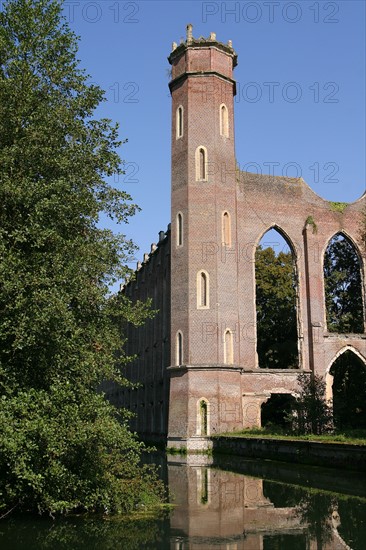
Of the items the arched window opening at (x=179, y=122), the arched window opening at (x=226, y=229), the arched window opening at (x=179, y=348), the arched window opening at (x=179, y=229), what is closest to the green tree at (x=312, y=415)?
the arched window opening at (x=179, y=348)

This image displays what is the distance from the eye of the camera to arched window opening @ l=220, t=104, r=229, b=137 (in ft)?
92.8

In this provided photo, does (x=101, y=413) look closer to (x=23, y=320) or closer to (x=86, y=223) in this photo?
(x=23, y=320)

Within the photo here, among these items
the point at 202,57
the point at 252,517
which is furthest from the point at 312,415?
the point at 202,57

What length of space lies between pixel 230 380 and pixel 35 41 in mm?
17345

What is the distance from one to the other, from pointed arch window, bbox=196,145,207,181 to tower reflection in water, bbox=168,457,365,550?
1604 cm

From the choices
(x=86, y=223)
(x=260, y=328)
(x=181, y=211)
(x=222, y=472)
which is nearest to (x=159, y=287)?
(x=260, y=328)

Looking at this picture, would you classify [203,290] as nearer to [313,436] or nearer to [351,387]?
[313,436]

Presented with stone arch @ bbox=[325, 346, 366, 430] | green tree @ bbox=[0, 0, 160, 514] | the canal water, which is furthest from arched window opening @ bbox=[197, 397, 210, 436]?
green tree @ bbox=[0, 0, 160, 514]

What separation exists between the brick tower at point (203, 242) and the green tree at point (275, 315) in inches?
369

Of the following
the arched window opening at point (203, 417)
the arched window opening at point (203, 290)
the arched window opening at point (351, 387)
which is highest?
the arched window opening at point (203, 290)

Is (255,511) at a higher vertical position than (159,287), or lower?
lower

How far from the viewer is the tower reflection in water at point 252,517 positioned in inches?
290

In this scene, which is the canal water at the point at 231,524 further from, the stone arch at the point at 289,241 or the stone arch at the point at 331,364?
the stone arch at the point at 289,241

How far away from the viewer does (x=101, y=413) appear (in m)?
8.88
